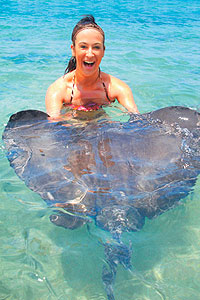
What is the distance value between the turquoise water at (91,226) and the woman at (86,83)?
0.41 meters

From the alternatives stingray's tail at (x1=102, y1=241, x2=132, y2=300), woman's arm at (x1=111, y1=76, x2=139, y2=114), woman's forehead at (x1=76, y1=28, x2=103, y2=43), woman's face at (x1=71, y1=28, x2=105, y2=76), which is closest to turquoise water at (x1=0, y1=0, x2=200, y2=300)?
stingray's tail at (x1=102, y1=241, x2=132, y2=300)

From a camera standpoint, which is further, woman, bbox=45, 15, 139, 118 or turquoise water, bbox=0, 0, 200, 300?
woman, bbox=45, 15, 139, 118

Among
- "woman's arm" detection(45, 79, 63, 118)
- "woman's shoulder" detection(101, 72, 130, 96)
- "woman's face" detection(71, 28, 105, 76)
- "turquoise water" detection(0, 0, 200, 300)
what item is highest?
"woman's face" detection(71, 28, 105, 76)

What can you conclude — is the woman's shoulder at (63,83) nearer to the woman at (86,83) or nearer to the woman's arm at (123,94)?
the woman at (86,83)

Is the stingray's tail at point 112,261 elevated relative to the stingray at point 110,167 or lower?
lower

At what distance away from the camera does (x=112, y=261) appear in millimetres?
2105

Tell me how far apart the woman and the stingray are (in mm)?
779

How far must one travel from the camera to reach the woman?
3621 mm

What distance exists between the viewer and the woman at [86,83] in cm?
362

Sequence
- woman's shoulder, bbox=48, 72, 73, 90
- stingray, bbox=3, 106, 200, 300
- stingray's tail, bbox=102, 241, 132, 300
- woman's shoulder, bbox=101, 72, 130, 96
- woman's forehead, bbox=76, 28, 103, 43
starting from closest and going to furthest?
stingray's tail, bbox=102, 241, 132, 300 < stingray, bbox=3, 106, 200, 300 < woman's forehead, bbox=76, 28, 103, 43 < woman's shoulder, bbox=48, 72, 73, 90 < woman's shoulder, bbox=101, 72, 130, 96

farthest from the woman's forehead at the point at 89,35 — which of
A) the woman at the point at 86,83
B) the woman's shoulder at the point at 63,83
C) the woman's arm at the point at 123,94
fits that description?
the woman's arm at the point at 123,94

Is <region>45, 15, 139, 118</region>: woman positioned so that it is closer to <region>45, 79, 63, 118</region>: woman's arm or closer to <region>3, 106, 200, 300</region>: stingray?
<region>45, 79, 63, 118</region>: woman's arm

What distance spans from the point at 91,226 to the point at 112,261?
15.1 inches

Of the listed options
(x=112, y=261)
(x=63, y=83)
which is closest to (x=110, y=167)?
(x=112, y=261)
